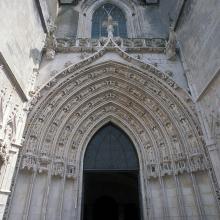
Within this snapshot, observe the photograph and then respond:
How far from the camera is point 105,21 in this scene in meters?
8.93

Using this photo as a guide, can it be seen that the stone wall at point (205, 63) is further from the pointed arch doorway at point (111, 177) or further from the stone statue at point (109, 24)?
the stone statue at point (109, 24)

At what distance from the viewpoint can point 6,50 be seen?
15.2 ft

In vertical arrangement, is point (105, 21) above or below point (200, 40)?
above

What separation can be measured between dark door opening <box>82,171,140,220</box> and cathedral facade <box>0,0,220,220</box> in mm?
235

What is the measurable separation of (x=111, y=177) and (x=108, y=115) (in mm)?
3398

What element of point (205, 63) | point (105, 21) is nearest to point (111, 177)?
point (205, 63)

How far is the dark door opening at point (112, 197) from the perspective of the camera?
8227mm

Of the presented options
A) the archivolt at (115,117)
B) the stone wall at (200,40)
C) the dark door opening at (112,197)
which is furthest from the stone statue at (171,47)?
the dark door opening at (112,197)

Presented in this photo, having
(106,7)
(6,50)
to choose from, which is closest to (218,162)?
(6,50)

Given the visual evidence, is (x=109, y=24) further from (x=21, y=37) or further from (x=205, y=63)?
(x=205, y=63)

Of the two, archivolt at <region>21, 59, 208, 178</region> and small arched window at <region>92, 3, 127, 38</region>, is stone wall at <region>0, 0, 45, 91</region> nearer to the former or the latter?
archivolt at <region>21, 59, 208, 178</region>

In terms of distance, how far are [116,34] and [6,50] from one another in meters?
5.18

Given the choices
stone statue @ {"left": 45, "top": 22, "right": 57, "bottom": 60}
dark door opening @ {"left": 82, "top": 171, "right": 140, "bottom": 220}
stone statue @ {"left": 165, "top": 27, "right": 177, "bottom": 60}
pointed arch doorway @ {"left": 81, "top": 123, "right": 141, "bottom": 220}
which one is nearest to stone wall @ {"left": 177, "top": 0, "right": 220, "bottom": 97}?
stone statue @ {"left": 165, "top": 27, "right": 177, "bottom": 60}

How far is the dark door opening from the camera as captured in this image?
8.23 m
